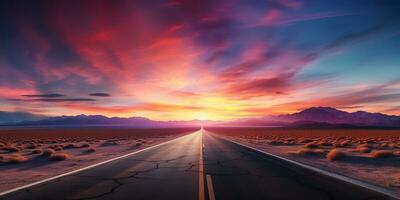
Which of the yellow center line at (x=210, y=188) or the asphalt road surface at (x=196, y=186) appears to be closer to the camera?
the yellow center line at (x=210, y=188)

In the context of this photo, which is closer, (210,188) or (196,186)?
(210,188)

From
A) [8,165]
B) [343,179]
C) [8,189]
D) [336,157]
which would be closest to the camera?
[8,189]

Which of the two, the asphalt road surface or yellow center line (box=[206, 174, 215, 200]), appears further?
the asphalt road surface

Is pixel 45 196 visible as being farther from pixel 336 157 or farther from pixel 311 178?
pixel 336 157

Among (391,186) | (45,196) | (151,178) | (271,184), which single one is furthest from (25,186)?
(391,186)

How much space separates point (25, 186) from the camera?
356 inches

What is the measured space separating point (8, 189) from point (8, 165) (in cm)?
796


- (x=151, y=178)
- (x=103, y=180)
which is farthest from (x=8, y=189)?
(x=151, y=178)

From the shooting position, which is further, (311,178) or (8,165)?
(8,165)

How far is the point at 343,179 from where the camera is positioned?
33.6 ft

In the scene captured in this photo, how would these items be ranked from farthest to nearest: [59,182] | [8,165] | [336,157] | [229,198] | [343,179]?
1. [336,157]
2. [8,165]
3. [343,179]
4. [59,182]
5. [229,198]

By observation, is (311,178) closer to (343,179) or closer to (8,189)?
(343,179)

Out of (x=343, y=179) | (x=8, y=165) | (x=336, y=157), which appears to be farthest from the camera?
(x=336, y=157)

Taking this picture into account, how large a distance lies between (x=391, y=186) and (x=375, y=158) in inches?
365
